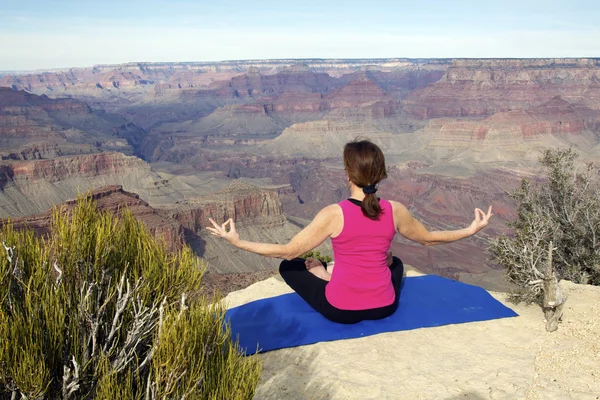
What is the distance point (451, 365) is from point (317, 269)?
2.48 metres

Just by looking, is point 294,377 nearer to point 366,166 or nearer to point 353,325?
point 353,325

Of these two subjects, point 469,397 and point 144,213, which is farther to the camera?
point 144,213

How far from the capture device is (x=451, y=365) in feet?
24.0

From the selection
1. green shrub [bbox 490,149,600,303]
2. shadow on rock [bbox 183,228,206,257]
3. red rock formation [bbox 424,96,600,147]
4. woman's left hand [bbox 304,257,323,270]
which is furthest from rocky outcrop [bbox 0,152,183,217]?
red rock formation [bbox 424,96,600,147]

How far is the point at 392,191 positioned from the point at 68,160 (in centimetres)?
6824

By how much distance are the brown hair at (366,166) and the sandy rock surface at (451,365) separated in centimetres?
231

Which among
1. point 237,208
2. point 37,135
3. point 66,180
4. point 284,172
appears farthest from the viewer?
point 284,172

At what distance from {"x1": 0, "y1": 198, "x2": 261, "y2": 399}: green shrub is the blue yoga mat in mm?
2524

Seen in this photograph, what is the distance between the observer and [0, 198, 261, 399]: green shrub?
3924 mm

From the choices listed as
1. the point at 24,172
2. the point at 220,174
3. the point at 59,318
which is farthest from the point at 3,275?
the point at 220,174

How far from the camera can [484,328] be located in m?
8.78

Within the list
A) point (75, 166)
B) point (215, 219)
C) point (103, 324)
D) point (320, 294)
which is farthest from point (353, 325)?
point (75, 166)

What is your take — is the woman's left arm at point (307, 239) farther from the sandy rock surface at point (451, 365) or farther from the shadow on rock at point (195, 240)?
the shadow on rock at point (195, 240)

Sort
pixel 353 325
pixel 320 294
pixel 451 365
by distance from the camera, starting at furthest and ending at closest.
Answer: pixel 353 325 → pixel 320 294 → pixel 451 365
